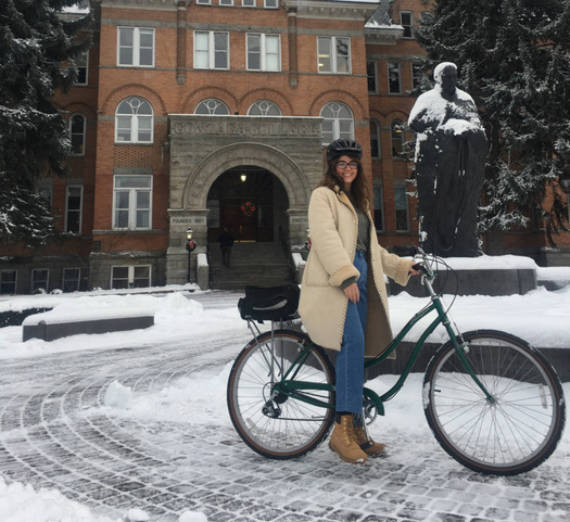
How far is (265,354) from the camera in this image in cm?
290

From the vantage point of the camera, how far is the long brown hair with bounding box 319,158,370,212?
2930 mm

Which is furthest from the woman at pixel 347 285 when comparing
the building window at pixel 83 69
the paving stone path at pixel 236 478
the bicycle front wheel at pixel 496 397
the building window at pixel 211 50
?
the building window at pixel 83 69

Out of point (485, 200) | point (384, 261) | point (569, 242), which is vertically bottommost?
point (384, 261)

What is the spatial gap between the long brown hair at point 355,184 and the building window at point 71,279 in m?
22.5

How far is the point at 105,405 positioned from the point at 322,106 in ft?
73.9

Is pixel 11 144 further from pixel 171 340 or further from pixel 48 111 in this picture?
pixel 171 340

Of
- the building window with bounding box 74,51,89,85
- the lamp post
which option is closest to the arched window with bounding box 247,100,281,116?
the lamp post

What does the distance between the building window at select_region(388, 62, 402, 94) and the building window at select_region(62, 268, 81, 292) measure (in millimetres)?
22774

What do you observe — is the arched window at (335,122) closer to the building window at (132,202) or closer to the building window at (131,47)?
the building window at (131,47)

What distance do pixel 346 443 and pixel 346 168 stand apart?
1.86m

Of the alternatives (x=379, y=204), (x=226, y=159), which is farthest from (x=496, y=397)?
Result: (x=379, y=204)

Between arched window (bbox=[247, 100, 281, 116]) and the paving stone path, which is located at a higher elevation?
arched window (bbox=[247, 100, 281, 116])

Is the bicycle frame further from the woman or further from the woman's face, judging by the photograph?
the woman's face

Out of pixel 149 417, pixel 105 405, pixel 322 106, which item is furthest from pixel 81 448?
pixel 322 106
